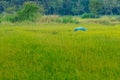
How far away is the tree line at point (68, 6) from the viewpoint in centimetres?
3047

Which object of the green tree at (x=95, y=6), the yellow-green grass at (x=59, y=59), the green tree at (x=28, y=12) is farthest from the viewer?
the green tree at (x=95, y=6)

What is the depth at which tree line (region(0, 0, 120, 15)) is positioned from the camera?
30.5 metres

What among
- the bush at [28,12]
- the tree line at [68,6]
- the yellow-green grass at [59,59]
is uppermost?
the yellow-green grass at [59,59]

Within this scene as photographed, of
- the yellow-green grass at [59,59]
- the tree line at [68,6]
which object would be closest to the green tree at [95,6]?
the tree line at [68,6]

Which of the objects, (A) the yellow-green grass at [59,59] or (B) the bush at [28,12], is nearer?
(A) the yellow-green grass at [59,59]

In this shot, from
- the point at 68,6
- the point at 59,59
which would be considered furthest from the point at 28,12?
the point at 59,59

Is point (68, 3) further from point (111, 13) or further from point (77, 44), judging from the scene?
point (77, 44)

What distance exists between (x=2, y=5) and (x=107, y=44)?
26085 millimetres

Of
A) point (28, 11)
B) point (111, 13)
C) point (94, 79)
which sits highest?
point (94, 79)

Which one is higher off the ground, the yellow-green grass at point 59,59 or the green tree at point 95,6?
the yellow-green grass at point 59,59

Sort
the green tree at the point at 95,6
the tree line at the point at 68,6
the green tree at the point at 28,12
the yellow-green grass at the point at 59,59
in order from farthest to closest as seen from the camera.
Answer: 1. the tree line at the point at 68,6
2. the green tree at the point at 95,6
3. the green tree at the point at 28,12
4. the yellow-green grass at the point at 59,59

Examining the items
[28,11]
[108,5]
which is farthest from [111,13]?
[28,11]

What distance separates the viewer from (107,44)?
6.60m

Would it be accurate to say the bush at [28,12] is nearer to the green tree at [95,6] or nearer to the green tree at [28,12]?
the green tree at [28,12]
